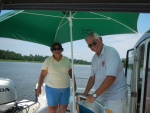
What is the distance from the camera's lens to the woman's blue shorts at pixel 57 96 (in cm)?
420

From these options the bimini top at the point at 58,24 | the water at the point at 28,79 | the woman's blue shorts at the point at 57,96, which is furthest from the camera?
the water at the point at 28,79

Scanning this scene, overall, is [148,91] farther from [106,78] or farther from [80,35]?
[80,35]

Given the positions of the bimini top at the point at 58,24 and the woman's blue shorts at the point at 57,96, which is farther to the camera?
the woman's blue shorts at the point at 57,96

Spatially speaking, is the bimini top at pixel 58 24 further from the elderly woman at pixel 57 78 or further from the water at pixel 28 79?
the water at pixel 28 79

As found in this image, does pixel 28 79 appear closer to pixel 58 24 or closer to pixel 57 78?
pixel 58 24

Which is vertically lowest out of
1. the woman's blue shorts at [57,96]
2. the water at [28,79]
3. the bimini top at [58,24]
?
the water at [28,79]

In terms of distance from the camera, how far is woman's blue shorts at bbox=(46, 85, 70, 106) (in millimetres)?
4203

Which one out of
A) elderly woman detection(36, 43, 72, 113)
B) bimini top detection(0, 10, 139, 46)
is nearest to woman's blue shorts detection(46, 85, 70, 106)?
elderly woman detection(36, 43, 72, 113)

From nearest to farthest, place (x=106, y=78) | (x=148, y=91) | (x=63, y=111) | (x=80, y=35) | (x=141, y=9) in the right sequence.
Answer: (x=141, y=9) → (x=148, y=91) → (x=106, y=78) → (x=63, y=111) → (x=80, y=35)

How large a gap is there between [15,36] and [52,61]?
0.86 m

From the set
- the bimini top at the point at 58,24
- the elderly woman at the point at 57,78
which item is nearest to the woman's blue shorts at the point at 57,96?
the elderly woman at the point at 57,78

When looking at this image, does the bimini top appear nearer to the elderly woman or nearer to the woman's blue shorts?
the elderly woman

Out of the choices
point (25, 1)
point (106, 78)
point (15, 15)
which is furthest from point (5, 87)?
point (25, 1)

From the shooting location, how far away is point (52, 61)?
4.21 metres
